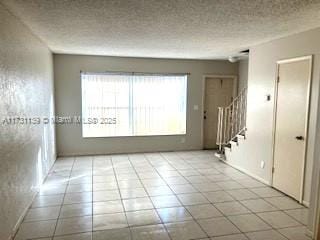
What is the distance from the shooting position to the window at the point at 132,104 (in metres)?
6.43

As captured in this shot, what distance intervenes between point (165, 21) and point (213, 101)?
4.28 metres

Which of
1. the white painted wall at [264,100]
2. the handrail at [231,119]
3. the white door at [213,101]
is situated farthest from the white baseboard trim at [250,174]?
the white door at [213,101]

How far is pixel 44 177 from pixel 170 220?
2595 millimetres

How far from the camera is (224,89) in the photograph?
286 inches

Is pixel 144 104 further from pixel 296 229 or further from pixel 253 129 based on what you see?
pixel 296 229

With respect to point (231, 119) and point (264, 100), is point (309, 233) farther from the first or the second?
point (231, 119)

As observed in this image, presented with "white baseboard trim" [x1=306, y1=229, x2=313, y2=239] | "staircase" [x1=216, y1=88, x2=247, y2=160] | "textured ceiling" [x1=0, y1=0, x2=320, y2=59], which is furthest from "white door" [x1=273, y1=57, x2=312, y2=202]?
"staircase" [x1=216, y1=88, x2=247, y2=160]

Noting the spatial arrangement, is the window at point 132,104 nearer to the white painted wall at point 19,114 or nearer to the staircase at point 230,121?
the staircase at point 230,121

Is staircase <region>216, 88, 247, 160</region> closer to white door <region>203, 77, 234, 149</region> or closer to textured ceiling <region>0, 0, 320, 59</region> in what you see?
white door <region>203, 77, 234, 149</region>

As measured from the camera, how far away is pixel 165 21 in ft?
10.7

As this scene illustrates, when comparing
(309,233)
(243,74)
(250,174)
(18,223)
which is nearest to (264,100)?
(250,174)

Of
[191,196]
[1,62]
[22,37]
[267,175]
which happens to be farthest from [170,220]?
[22,37]

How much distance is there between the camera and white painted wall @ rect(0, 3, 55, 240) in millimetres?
2617

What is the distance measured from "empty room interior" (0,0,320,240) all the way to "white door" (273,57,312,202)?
2cm
